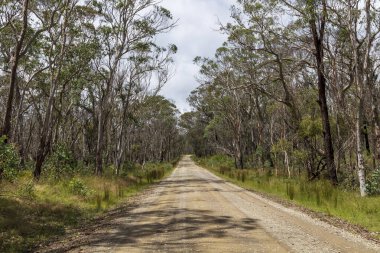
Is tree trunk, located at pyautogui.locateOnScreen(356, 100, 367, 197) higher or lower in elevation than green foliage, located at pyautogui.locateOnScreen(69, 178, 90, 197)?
higher

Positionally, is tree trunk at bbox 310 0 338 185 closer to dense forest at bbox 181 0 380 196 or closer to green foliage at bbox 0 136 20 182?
dense forest at bbox 181 0 380 196

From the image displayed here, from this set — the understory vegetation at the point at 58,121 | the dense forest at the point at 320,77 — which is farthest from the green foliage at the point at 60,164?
the dense forest at the point at 320,77

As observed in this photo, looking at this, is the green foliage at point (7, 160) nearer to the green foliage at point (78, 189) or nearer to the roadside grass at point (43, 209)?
the roadside grass at point (43, 209)

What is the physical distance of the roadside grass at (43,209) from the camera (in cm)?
819

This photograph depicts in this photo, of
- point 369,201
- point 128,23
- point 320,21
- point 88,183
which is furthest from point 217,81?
point 369,201

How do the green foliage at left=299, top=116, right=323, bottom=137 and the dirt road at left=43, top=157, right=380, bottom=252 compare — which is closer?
the dirt road at left=43, top=157, right=380, bottom=252

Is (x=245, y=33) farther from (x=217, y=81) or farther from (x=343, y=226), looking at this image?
(x=217, y=81)

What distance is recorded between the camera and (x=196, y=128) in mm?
89375

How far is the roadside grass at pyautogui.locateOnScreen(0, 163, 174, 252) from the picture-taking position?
322 inches

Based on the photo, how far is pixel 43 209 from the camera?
1088cm

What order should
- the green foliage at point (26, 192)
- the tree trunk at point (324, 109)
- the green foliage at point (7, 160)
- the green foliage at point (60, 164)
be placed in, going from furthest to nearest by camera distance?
the green foliage at point (60, 164) < the tree trunk at point (324, 109) < the green foliage at point (26, 192) < the green foliage at point (7, 160)

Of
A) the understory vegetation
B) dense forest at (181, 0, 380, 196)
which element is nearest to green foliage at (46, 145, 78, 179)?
the understory vegetation

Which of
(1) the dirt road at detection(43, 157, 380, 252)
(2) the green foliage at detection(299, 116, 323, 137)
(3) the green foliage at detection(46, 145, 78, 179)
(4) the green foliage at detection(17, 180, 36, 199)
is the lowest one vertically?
(1) the dirt road at detection(43, 157, 380, 252)

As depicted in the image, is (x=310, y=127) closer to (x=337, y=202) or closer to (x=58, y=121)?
(x=337, y=202)
